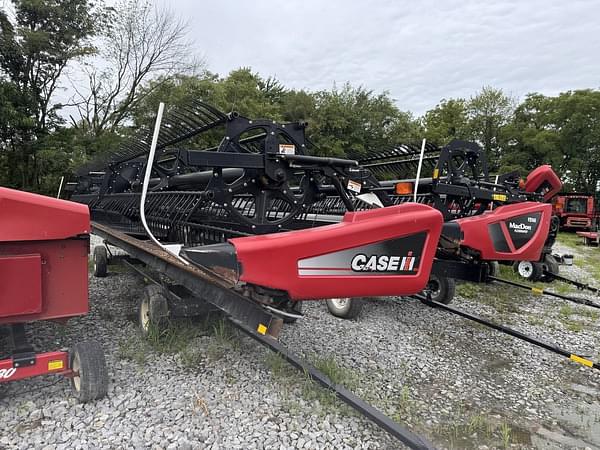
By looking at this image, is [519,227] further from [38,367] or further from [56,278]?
[38,367]

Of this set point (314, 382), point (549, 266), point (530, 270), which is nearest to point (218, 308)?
point (314, 382)

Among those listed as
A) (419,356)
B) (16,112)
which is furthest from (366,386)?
(16,112)

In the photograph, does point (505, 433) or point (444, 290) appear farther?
point (444, 290)

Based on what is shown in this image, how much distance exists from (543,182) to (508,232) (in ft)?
Result: 9.58

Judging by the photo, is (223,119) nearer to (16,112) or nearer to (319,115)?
(16,112)

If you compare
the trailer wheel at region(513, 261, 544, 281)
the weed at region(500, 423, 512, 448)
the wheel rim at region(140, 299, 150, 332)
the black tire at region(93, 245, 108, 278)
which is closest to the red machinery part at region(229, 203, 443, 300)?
the weed at region(500, 423, 512, 448)

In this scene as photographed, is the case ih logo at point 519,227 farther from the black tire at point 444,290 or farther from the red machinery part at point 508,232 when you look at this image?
the black tire at point 444,290

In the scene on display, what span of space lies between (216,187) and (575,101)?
106 feet

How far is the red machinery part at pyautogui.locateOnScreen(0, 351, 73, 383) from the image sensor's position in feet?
7.95

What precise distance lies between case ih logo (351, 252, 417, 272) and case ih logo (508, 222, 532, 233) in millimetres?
2954

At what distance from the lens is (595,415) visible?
3.06 m

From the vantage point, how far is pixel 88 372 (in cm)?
263

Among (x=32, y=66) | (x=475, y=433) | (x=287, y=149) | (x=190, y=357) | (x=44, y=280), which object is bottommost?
(x=475, y=433)

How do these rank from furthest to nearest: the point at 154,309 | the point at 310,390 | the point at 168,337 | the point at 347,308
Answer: the point at 347,308 → the point at 168,337 → the point at 154,309 → the point at 310,390
